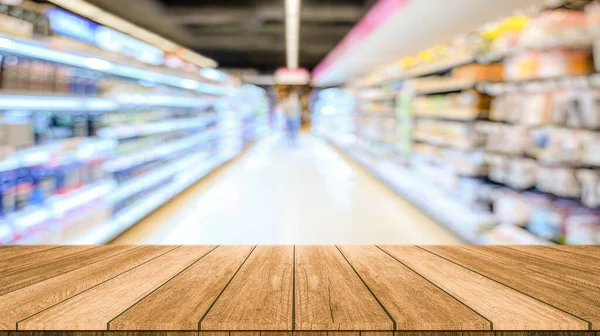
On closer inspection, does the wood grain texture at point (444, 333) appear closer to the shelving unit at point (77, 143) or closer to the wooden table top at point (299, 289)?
the wooden table top at point (299, 289)

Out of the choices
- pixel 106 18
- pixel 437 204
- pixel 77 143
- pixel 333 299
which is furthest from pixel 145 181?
pixel 333 299

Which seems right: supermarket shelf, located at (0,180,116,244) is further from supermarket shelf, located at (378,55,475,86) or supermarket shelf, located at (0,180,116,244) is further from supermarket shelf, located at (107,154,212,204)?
supermarket shelf, located at (378,55,475,86)

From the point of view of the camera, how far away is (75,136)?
332 cm

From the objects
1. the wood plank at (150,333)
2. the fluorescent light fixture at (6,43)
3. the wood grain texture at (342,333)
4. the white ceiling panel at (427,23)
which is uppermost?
the white ceiling panel at (427,23)

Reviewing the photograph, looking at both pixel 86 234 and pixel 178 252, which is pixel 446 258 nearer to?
pixel 178 252

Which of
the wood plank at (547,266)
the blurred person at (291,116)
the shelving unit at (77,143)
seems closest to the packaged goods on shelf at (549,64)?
the wood plank at (547,266)

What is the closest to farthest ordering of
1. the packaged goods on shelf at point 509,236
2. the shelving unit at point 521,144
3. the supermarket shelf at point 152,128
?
the shelving unit at point 521,144 → the packaged goods on shelf at point 509,236 → the supermarket shelf at point 152,128

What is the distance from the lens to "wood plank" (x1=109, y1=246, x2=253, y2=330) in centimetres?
96

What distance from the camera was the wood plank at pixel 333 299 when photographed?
0.95 metres

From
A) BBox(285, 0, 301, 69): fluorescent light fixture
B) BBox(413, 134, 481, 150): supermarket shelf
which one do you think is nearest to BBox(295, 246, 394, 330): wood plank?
BBox(413, 134, 481, 150): supermarket shelf

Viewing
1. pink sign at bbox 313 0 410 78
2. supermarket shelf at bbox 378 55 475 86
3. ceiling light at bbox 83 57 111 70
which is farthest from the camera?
pink sign at bbox 313 0 410 78

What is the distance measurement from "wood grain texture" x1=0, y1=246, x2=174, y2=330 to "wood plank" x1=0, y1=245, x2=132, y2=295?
0.04m

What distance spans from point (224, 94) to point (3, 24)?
25.5ft

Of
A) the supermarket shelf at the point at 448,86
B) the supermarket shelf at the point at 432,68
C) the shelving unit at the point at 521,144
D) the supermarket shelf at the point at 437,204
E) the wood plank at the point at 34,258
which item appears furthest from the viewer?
Answer: the supermarket shelf at the point at 432,68
